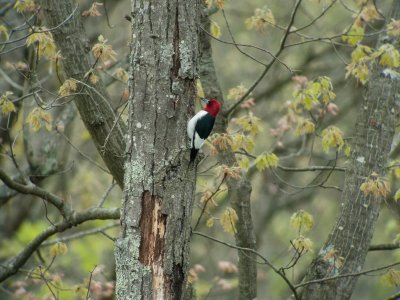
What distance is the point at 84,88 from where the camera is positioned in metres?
4.51

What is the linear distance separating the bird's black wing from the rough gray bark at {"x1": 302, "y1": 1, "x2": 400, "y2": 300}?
1540 mm

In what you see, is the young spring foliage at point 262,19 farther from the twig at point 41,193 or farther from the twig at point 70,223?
the twig at point 41,193

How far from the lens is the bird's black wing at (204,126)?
379cm

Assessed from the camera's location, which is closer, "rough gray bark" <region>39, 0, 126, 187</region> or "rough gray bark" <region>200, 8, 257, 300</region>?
"rough gray bark" <region>39, 0, 126, 187</region>

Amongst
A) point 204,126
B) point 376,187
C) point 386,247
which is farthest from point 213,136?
point 386,247

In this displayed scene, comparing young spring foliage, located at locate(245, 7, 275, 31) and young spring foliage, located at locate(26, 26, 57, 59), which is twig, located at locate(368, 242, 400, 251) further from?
young spring foliage, located at locate(26, 26, 57, 59)

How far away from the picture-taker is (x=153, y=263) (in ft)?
11.4

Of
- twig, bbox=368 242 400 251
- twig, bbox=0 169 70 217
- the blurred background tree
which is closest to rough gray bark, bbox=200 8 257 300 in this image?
the blurred background tree

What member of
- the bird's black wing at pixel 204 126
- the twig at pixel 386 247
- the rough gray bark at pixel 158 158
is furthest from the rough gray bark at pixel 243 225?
the rough gray bark at pixel 158 158

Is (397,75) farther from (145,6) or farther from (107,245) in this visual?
(107,245)

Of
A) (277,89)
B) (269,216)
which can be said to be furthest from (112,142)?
(269,216)

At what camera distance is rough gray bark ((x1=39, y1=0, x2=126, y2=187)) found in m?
4.50

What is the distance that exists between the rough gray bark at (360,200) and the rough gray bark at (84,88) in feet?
5.81

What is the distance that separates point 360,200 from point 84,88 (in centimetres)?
237
